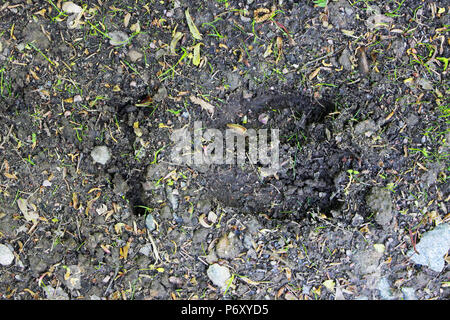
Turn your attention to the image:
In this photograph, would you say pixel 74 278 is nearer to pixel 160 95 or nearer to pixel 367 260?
pixel 160 95

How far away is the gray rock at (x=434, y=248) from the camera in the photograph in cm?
249

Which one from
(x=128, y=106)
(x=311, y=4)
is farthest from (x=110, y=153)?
(x=311, y=4)

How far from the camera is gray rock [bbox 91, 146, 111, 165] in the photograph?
2.51 meters

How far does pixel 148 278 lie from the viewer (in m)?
2.50

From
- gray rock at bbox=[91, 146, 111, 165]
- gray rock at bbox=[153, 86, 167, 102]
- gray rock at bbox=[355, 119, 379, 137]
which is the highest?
gray rock at bbox=[153, 86, 167, 102]

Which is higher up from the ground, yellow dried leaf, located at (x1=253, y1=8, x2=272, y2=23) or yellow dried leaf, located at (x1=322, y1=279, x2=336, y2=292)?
yellow dried leaf, located at (x1=253, y1=8, x2=272, y2=23)

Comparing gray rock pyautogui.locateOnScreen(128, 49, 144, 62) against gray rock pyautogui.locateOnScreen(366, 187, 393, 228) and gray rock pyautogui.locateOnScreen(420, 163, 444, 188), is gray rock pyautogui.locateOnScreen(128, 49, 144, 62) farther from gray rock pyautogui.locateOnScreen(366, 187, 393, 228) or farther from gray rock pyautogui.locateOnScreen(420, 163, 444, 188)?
gray rock pyautogui.locateOnScreen(420, 163, 444, 188)

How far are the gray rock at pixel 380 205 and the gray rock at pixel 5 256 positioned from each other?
2.16 m

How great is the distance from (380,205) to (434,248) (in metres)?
0.42

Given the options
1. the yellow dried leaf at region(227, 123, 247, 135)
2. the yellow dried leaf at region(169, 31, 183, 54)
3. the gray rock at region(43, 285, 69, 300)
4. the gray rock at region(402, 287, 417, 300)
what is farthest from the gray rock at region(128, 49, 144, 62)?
the gray rock at region(402, 287, 417, 300)

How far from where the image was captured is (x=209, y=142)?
2514 millimetres

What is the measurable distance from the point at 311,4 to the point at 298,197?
1176mm
